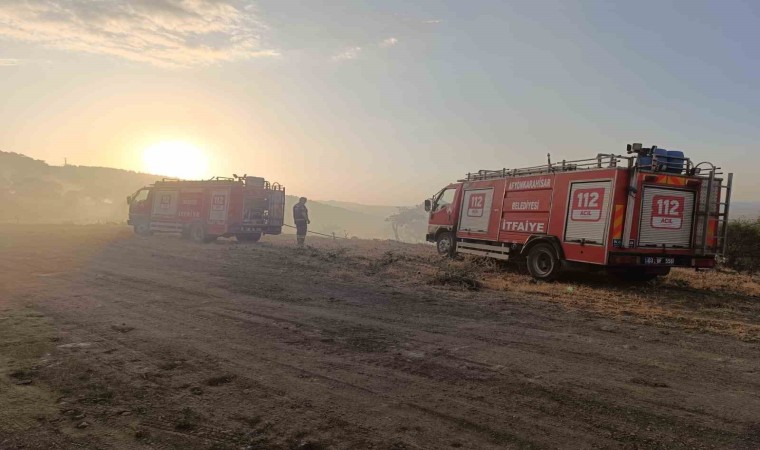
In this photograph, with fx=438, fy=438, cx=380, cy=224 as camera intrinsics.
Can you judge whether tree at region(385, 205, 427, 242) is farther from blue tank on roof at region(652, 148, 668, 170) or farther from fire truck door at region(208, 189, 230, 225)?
blue tank on roof at region(652, 148, 668, 170)

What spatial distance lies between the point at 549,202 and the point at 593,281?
2208mm

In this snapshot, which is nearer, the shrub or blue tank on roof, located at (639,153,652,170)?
blue tank on roof, located at (639,153,652,170)

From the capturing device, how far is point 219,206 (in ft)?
60.5

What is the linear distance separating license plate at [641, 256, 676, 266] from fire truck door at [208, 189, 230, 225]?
1505cm

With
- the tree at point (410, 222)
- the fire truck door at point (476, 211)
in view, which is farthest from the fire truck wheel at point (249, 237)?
the tree at point (410, 222)

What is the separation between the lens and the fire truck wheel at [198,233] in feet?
61.5

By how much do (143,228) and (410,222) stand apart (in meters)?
71.1

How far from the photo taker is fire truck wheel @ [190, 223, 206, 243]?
1875 cm

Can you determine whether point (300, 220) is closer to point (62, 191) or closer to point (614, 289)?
point (614, 289)

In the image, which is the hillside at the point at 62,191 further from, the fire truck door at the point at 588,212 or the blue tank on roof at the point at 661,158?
the blue tank on roof at the point at 661,158

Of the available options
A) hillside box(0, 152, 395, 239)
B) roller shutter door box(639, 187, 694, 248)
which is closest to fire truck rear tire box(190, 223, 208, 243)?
hillside box(0, 152, 395, 239)

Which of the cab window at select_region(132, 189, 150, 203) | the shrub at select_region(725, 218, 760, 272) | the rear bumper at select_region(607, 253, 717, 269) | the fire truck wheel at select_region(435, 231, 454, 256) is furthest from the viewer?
the cab window at select_region(132, 189, 150, 203)

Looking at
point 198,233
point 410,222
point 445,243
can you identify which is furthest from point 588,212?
point 410,222

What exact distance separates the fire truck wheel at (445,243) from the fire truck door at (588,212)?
188 inches
